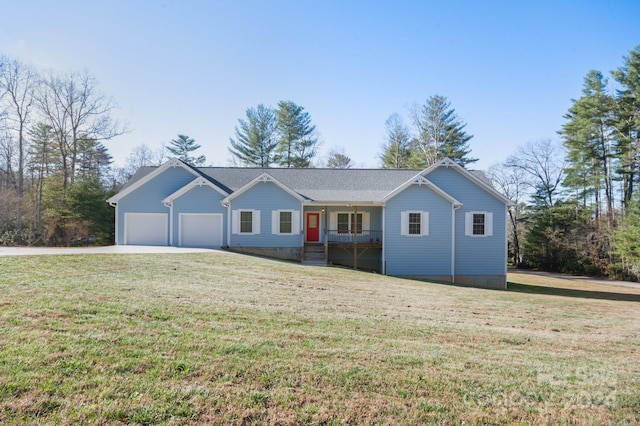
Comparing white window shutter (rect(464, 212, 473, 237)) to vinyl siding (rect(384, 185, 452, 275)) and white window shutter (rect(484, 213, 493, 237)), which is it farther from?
vinyl siding (rect(384, 185, 452, 275))

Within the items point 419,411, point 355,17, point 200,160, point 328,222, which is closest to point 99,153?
point 200,160

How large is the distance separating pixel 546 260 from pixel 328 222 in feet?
77.8

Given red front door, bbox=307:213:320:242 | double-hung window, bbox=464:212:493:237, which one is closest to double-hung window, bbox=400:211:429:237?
double-hung window, bbox=464:212:493:237

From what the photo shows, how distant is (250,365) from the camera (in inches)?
165

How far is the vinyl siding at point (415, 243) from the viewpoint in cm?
1805

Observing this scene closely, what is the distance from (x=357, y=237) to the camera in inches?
782

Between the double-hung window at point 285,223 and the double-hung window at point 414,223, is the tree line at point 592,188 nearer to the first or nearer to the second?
the double-hung window at point 414,223

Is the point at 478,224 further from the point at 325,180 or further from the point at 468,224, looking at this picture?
the point at 325,180

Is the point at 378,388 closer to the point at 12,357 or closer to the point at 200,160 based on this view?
the point at 12,357

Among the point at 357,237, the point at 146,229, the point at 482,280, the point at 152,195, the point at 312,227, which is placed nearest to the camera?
the point at 482,280

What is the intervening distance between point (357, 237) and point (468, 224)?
230 inches

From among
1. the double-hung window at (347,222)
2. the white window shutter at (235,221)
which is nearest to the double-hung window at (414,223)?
the double-hung window at (347,222)

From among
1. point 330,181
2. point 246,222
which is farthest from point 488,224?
point 246,222

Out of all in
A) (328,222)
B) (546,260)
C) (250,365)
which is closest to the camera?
(250,365)
